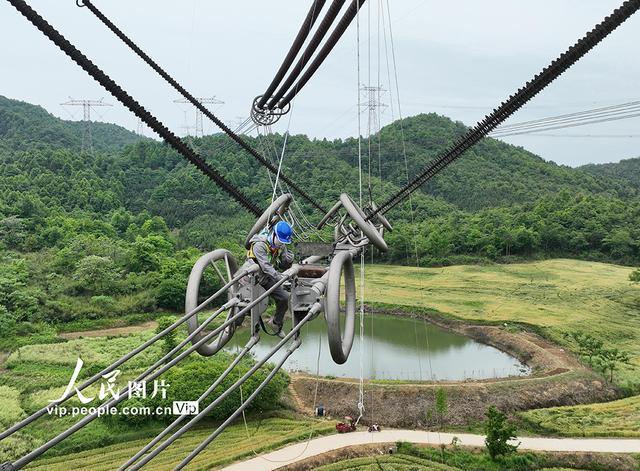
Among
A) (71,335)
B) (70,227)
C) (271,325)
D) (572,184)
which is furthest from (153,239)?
(572,184)

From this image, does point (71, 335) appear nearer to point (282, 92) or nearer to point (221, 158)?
point (282, 92)

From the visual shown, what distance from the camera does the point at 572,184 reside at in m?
63.8

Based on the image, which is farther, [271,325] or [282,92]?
[282,92]

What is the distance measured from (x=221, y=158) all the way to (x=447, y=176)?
87.0ft

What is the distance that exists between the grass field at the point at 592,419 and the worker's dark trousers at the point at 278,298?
1309 centimetres

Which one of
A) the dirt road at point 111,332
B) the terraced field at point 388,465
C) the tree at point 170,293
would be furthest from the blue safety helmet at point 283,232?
the tree at point 170,293

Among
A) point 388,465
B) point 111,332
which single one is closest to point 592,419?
point 388,465

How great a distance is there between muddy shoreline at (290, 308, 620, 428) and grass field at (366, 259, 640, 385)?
1.91 metres

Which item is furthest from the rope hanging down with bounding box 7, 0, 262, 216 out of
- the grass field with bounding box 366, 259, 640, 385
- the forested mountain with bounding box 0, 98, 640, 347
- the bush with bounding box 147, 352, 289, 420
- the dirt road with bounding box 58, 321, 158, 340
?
the forested mountain with bounding box 0, 98, 640, 347

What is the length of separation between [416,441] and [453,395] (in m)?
3.62

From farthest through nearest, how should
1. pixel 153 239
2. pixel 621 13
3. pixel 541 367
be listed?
pixel 153 239, pixel 541 367, pixel 621 13

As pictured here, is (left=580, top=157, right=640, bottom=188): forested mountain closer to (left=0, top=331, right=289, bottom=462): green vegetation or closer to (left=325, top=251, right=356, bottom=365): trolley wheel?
(left=0, top=331, right=289, bottom=462): green vegetation

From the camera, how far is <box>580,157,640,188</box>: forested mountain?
7788 cm

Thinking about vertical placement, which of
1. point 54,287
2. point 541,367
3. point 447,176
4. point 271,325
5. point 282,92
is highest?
point 447,176
